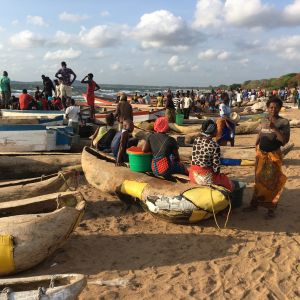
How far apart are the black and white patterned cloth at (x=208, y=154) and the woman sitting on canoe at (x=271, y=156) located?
69 centimetres

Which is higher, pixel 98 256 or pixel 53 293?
pixel 53 293

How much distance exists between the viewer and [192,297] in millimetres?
4184

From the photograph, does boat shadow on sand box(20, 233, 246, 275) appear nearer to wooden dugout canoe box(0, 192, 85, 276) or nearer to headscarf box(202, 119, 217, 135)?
wooden dugout canoe box(0, 192, 85, 276)

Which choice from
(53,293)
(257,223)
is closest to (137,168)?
(257,223)

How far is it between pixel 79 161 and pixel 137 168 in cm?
220

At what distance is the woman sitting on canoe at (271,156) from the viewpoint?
585 cm

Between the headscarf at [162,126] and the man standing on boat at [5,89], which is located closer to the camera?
the headscarf at [162,126]

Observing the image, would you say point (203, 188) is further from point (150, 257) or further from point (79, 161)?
point (79, 161)

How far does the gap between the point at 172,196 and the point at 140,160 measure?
1464 mm

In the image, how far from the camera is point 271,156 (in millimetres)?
5996

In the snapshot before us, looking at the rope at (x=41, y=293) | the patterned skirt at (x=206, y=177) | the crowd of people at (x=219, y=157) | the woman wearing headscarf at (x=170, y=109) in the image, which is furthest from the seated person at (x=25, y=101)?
the rope at (x=41, y=293)

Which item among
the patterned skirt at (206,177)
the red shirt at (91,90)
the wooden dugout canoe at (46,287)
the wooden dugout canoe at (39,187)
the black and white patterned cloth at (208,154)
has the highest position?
the red shirt at (91,90)

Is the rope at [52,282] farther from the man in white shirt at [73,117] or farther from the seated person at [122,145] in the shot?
the man in white shirt at [73,117]

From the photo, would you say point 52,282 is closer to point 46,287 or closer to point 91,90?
point 46,287
